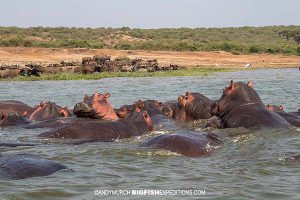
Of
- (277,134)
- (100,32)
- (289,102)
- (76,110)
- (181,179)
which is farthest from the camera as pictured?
(100,32)

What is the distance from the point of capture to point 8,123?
33.9 ft

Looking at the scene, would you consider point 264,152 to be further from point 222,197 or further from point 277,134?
point 222,197

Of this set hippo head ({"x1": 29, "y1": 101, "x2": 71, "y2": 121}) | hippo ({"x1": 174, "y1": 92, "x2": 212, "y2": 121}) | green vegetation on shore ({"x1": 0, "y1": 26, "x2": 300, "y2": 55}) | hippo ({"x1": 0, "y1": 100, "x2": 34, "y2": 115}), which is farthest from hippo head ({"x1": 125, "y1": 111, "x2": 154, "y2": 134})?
green vegetation on shore ({"x1": 0, "y1": 26, "x2": 300, "y2": 55})

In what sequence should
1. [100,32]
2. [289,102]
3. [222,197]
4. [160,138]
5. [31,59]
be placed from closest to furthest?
[222,197]
[160,138]
[289,102]
[31,59]
[100,32]

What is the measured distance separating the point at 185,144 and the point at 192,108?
379cm

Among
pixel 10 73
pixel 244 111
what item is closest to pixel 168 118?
pixel 244 111

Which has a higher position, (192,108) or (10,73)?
(192,108)

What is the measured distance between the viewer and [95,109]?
9.82m

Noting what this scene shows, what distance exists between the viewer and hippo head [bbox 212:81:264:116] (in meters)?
9.45

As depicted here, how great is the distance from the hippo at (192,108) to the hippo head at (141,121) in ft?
6.02

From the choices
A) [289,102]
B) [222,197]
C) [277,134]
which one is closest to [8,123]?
[277,134]

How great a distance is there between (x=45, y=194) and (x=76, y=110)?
4.33 meters

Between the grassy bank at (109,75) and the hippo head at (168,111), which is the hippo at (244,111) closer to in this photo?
the hippo head at (168,111)

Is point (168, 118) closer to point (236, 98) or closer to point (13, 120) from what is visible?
point (236, 98)
